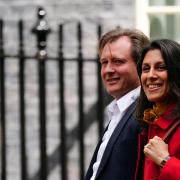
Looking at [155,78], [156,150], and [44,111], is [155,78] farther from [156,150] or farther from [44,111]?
[44,111]

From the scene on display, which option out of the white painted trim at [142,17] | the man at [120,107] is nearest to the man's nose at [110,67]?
the man at [120,107]

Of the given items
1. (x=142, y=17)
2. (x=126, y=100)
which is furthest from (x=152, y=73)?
(x=142, y=17)

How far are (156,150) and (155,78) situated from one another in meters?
0.31

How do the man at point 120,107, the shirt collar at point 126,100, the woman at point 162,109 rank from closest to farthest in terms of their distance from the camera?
1. the woman at point 162,109
2. the man at point 120,107
3. the shirt collar at point 126,100

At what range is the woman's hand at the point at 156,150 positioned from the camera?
3.40m

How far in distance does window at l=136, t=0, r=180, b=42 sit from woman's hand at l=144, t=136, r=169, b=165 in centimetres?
446

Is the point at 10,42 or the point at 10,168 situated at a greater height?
the point at 10,42

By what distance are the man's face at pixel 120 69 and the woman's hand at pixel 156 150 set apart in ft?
2.26

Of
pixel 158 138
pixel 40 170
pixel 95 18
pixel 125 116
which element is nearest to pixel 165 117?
pixel 158 138

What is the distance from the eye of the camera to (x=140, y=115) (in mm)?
3717

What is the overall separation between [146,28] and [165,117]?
4.49 meters

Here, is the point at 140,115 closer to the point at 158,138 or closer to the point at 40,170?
the point at 158,138

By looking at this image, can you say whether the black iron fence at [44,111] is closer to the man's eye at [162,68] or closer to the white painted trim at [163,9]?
the white painted trim at [163,9]

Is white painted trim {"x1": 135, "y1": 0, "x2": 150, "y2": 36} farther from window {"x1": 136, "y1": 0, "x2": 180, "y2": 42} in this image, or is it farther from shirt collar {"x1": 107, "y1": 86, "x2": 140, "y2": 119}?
shirt collar {"x1": 107, "y1": 86, "x2": 140, "y2": 119}
